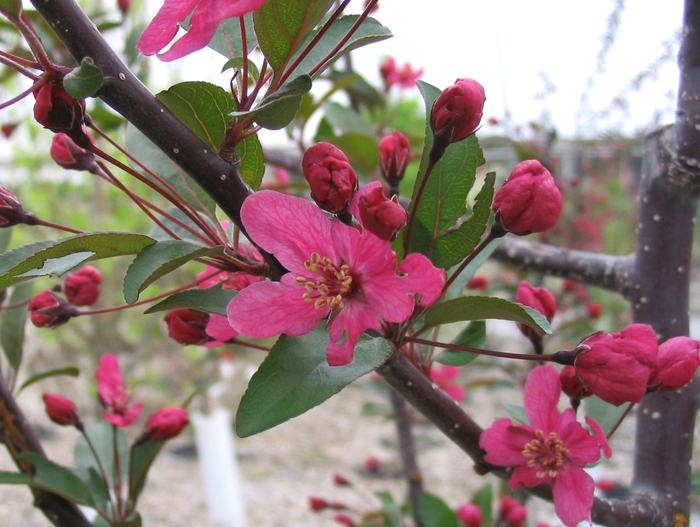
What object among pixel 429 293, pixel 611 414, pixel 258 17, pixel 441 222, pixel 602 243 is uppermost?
pixel 602 243

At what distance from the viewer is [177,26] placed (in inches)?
23.8

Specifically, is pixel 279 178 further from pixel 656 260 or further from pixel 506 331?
pixel 506 331

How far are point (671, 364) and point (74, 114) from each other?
679 millimetres

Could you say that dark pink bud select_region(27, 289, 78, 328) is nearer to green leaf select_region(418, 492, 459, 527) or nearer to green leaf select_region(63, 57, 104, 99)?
green leaf select_region(63, 57, 104, 99)

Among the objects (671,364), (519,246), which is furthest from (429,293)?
(519,246)

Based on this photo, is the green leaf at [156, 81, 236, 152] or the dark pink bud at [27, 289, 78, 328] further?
the dark pink bud at [27, 289, 78, 328]

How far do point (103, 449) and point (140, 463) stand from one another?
0.70ft

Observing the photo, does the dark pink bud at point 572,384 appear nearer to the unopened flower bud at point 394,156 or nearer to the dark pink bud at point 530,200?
the dark pink bud at point 530,200

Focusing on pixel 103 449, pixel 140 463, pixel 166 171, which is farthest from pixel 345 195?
pixel 103 449

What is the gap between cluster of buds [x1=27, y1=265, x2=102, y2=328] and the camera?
81 cm

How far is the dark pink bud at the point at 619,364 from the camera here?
619 mm

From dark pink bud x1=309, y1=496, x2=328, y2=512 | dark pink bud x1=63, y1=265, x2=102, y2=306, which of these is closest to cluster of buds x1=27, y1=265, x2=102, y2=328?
dark pink bud x1=63, y1=265, x2=102, y2=306

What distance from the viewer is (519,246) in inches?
52.9

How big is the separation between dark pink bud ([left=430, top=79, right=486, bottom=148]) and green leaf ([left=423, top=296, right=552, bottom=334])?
17 centimetres
